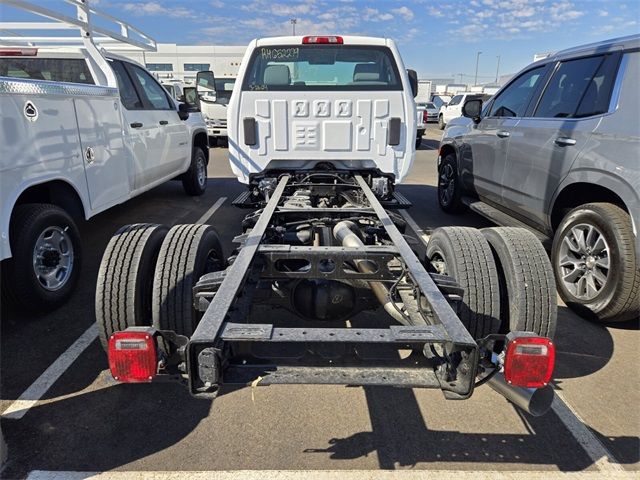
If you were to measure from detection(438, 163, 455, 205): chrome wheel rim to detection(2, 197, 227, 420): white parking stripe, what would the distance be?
5.17 m

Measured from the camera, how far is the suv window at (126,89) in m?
5.24

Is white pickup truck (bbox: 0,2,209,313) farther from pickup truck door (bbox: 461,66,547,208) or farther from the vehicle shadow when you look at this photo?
pickup truck door (bbox: 461,66,547,208)

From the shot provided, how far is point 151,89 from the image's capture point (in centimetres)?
630

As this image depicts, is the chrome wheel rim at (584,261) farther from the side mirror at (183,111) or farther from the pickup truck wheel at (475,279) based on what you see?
the side mirror at (183,111)

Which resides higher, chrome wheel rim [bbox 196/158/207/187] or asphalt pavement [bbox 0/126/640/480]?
chrome wheel rim [bbox 196/158/207/187]

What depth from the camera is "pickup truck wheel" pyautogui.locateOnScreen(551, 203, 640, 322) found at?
130 inches

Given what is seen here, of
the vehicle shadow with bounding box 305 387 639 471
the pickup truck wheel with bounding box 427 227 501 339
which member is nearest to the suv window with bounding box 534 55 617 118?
the pickup truck wheel with bounding box 427 227 501 339

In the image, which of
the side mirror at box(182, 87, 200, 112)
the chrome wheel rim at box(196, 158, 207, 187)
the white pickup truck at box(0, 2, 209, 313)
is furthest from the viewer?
the chrome wheel rim at box(196, 158, 207, 187)

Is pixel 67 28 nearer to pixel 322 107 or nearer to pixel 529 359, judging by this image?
pixel 322 107

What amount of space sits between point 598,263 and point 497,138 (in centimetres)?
220

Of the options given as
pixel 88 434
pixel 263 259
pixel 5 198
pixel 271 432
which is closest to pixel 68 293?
pixel 5 198

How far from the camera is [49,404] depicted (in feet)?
8.66

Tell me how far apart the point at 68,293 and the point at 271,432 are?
2.34 meters

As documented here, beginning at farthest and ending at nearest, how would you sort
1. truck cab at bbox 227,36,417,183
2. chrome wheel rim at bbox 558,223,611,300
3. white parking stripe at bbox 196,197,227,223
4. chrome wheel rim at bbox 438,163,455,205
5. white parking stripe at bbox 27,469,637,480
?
chrome wheel rim at bbox 438,163,455,205
white parking stripe at bbox 196,197,227,223
truck cab at bbox 227,36,417,183
chrome wheel rim at bbox 558,223,611,300
white parking stripe at bbox 27,469,637,480
